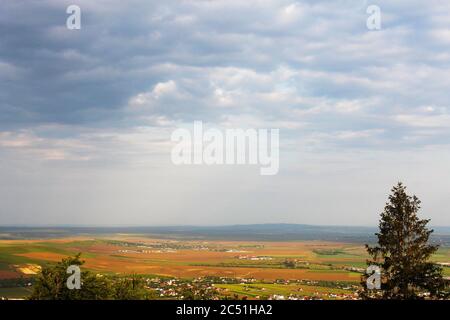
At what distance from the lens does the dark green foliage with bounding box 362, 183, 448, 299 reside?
19703mm

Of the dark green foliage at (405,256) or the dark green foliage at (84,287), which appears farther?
the dark green foliage at (84,287)

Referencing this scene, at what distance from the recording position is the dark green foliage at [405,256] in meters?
19.7

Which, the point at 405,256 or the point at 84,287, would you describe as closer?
the point at 405,256

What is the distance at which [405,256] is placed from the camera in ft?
66.9

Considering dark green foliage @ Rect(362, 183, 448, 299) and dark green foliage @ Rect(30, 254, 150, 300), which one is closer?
dark green foliage @ Rect(362, 183, 448, 299)

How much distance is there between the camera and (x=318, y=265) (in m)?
67.1

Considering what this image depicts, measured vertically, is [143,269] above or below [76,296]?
below
